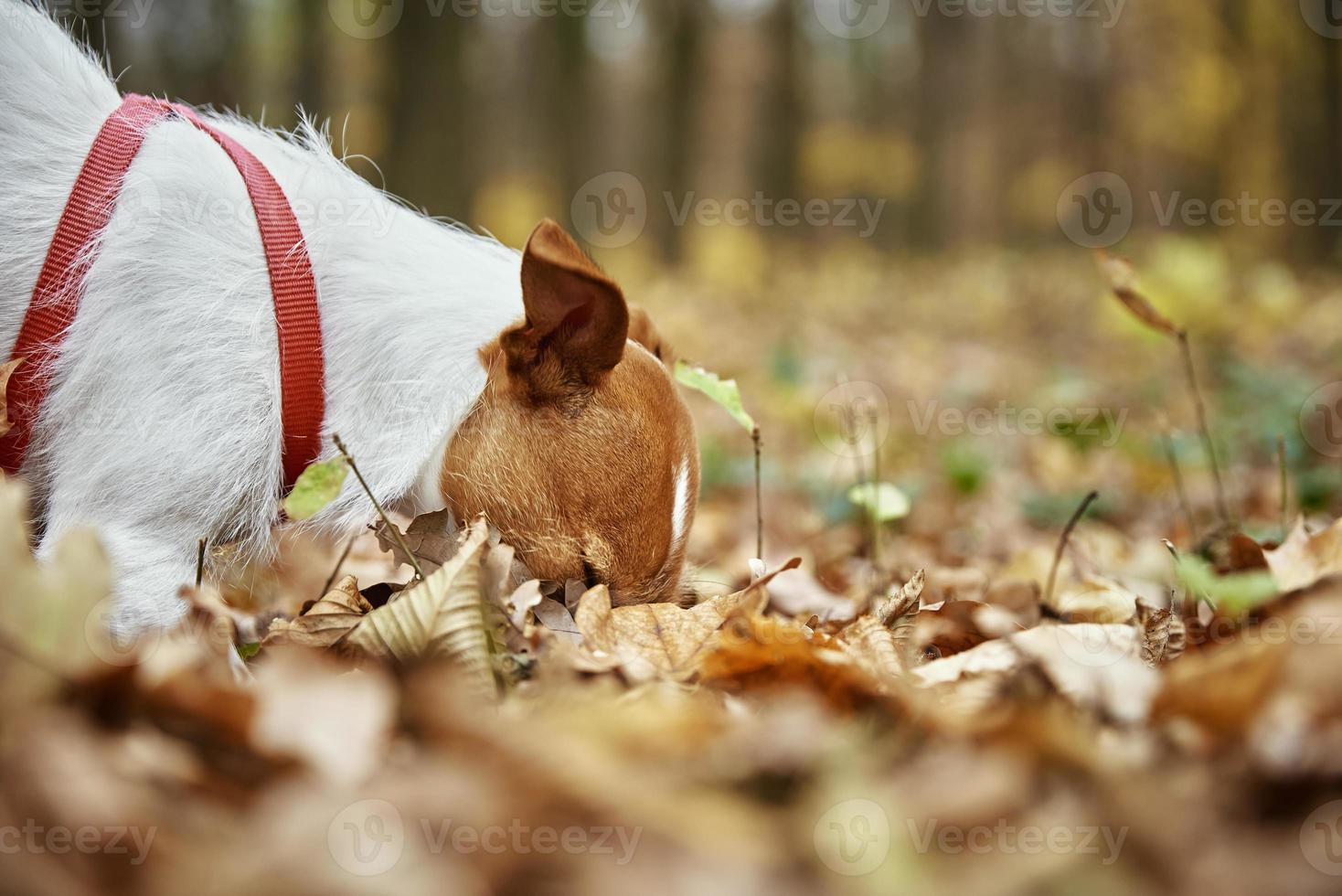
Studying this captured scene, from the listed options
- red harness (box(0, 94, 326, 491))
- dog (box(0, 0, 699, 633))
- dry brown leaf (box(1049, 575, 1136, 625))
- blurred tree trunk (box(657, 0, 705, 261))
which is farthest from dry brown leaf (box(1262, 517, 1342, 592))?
blurred tree trunk (box(657, 0, 705, 261))

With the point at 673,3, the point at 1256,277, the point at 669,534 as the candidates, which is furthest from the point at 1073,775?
the point at 673,3

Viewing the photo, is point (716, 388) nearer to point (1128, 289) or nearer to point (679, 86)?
point (1128, 289)

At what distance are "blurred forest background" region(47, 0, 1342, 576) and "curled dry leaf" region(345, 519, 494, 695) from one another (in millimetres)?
1488

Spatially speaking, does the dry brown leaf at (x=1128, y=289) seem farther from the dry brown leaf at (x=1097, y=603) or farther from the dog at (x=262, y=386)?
the dog at (x=262, y=386)

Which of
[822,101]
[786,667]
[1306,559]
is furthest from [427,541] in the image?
[822,101]

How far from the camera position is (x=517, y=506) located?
199cm

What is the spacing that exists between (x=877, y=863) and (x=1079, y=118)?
2878cm

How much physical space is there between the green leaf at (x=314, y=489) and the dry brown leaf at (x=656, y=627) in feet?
1.55

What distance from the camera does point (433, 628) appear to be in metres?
1.43

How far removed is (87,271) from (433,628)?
1.19 metres

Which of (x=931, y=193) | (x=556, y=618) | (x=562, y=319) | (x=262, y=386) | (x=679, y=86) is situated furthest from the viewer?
(x=931, y=193)

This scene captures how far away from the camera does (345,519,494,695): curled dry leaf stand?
142 cm

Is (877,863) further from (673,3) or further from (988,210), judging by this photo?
(988,210)

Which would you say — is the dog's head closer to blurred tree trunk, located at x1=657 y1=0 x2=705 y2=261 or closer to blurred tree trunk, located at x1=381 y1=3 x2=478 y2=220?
blurred tree trunk, located at x1=381 y1=3 x2=478 y2=220
